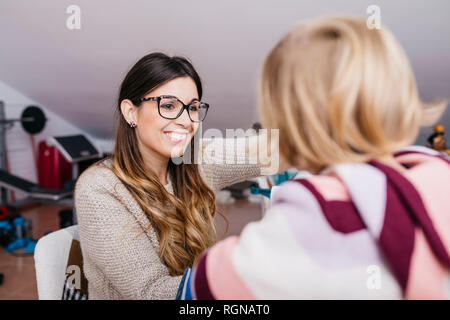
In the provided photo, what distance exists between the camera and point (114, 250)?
79 cm

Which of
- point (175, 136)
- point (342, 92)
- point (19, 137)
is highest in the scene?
point (342, 92)

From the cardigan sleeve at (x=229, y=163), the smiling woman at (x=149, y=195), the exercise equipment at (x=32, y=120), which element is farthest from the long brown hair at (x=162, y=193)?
the exercise equipment at (x=32, y=120)

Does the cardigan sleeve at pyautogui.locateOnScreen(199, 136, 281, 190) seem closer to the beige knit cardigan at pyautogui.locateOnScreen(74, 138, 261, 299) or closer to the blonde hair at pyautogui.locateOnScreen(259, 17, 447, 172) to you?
the beige knit cardigan at pyautogui.locateOnScreen(74, 138, 261, 299)

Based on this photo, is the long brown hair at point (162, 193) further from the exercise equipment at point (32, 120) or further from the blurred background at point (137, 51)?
the exercise equipment at point (32, 120)

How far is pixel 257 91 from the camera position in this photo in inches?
21.5

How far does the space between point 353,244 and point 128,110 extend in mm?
821

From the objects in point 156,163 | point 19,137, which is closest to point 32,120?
point 19,137

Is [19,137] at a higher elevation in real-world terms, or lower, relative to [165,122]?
lower

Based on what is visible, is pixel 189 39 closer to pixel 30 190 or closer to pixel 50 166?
pixel 30 190

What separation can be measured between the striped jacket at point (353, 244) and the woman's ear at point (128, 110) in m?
0.72

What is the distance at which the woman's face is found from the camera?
3.26ft

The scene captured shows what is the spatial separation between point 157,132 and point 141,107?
0.30ft
